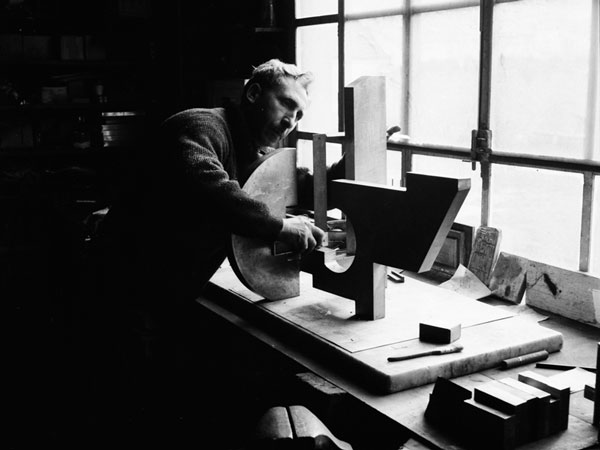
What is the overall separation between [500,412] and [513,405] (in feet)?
0.10

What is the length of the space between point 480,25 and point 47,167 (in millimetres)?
3580

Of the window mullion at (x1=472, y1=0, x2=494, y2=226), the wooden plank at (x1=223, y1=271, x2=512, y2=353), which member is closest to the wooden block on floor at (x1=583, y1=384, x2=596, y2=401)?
the wooden plank at (x1=223, y1=271, x2=512, y2=353)

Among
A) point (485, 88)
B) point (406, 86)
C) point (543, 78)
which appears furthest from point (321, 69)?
point (543, 78)

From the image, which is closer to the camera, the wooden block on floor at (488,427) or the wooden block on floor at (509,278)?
the wooden block on floor at (488,427)

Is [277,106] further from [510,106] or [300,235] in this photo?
[510,106]

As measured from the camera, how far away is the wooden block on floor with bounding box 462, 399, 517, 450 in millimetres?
1432

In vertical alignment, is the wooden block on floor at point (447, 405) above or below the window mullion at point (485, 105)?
below

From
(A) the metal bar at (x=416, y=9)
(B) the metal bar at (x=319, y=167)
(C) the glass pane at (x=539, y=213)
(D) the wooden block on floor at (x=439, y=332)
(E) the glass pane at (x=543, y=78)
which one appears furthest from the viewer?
(A) the metal bar at (x=416, y=9)

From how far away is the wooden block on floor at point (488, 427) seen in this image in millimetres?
1432

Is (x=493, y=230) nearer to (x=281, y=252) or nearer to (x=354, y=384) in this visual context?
(x=281, y=252)

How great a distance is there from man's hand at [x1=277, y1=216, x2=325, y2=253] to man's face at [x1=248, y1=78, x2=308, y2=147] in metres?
0.32

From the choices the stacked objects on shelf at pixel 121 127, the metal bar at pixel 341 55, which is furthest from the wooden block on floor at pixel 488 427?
the stacked objects on shelf at pixel 121 127

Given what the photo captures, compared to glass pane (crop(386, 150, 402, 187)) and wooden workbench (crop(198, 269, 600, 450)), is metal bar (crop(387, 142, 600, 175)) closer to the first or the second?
glass pane (crop(386, 150, 402, 187))

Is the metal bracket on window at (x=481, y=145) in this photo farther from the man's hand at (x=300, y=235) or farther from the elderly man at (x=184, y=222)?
the man's hand at (x=300, y=235)
